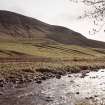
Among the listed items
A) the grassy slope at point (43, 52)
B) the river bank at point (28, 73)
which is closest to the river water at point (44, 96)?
the river bank at point (28, 73)

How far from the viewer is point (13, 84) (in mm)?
37750

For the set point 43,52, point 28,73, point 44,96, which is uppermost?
point 28,73

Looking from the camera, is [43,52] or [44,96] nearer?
[44,96]

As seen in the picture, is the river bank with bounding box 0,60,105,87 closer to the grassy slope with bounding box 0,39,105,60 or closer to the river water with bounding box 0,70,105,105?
the river water with bounding box 0,70,105,105

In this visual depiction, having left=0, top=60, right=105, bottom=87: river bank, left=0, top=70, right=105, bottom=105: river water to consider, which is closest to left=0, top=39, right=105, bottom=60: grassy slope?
left=0, top=60, right=105, bottom=87: river bank

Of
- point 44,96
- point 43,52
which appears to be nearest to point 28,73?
point 44,96

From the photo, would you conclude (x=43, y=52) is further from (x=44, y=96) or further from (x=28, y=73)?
(x=44, y=96)

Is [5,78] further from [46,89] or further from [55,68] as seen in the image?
[55,68]

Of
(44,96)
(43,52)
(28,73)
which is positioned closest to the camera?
(44,96)

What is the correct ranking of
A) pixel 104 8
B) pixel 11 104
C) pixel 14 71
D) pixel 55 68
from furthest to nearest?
pixel 55 68 < pixel 14 71 < pixel 11 104 < pixel 104 8

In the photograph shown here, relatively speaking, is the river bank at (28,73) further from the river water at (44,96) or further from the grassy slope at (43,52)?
the grassy slope at (43,52)

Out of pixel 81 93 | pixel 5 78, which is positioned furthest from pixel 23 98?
pixel 5 78

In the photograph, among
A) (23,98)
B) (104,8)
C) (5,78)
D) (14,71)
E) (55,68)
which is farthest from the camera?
(55,68)

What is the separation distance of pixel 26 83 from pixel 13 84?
2249 mm
